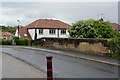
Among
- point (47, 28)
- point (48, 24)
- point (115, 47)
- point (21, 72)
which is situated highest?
point (48, 24)

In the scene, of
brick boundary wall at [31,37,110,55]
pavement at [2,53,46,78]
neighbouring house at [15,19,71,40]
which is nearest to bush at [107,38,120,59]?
brick boundary wall at [31,37,110,55]

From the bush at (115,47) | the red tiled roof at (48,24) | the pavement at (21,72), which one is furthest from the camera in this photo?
the red tiled roof at (48,24)

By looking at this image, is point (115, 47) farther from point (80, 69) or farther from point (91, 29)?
point (91, 29)

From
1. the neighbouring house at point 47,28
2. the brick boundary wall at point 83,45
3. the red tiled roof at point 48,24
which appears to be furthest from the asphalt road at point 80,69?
the red tiled roof at point 48,24

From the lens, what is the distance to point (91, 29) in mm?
19344

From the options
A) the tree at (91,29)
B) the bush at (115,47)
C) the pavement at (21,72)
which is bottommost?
the pavement at (21,72)

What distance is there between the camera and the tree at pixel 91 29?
19422 mm

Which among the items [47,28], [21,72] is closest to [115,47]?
[21,72]

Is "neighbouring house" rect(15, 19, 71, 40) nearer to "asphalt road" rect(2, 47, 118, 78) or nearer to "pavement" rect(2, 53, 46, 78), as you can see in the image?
"asphalt road" rect(2, 47, 118, 78)

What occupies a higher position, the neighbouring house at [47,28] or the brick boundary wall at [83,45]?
the neighbouring house at [47,28]

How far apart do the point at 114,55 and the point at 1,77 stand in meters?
7.77

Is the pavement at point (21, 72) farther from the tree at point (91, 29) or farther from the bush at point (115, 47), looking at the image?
the tree at point (91, 29)

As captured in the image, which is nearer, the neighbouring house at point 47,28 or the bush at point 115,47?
the bush at point 115,47

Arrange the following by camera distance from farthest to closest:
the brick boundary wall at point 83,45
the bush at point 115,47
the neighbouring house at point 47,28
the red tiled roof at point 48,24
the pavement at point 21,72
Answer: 1. the red tiled roof at point 48,24
2. the neighbouring house at point 47,28
3. the brick boundary wall at point 83,45
4. the bush at point 115,47
5. the pavement at point 21,72
